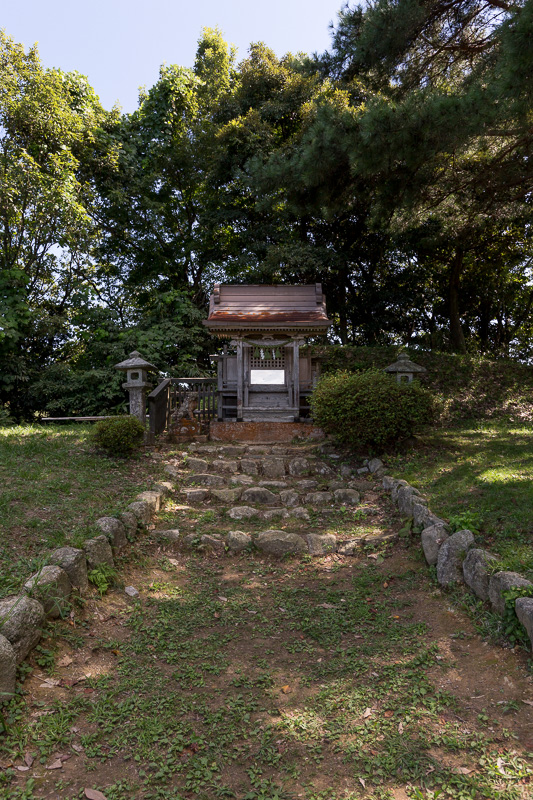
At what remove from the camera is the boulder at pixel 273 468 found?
8.57 meters

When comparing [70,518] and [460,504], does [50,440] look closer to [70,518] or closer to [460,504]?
[70,518]

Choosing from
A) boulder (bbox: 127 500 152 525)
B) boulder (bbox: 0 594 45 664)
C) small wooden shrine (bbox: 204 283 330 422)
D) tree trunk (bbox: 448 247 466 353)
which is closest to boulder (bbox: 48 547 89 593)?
boulder (bbox: 0 594 45 664)

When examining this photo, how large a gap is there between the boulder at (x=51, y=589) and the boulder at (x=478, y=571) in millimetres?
3138

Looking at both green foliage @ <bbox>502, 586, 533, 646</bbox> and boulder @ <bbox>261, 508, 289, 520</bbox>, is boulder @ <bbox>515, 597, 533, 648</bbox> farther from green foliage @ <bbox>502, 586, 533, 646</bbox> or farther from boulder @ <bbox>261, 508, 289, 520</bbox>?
boulder @ <bbox>261, 508, 289, 520</bbox>

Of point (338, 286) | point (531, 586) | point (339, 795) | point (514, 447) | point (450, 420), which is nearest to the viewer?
point (339, 795)

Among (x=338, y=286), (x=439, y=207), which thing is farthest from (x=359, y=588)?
(x=338, y=286)

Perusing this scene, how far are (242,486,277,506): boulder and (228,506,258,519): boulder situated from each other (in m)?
0.60

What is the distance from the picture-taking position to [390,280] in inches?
761

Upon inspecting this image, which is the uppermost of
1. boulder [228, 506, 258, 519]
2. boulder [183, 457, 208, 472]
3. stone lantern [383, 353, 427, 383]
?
stone lantern [383, 353, 427, 383]

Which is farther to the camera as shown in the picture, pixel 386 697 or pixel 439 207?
pixel 439 207

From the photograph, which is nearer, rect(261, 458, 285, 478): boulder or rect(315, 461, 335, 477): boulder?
rect(315, 461, 335, 477): boulder

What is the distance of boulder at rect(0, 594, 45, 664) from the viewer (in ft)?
10.3

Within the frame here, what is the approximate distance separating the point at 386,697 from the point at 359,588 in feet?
5.20

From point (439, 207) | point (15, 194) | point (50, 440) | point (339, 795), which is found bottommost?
point (339, 795)
